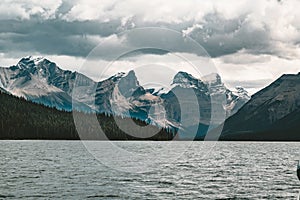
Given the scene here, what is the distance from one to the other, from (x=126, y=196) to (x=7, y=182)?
17761 mm

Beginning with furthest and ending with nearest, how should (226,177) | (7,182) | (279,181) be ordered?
(226,177)
(279,181)
(7,182)

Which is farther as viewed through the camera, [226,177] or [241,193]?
[226,177]

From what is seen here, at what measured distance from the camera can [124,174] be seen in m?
80.4

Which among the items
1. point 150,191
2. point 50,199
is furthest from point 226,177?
point 50,199

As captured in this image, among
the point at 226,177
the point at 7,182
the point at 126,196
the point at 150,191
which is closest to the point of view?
the point at 126,196

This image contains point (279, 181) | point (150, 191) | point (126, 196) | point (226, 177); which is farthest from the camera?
point (226, 177)

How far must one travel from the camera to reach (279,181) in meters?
73.9

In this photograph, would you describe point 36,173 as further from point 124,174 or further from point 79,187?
point 79,187

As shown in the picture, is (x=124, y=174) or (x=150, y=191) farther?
(x=124, y=174)

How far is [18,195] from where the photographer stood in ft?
171

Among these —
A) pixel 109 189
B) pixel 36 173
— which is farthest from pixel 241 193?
pixel 36 173

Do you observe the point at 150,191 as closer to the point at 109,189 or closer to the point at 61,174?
the point at 109,189

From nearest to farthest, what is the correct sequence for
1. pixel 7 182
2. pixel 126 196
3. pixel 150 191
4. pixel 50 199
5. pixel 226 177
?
pixel 50 199 < pixel 126 196 < pixel 150 191 < pixel 7 182 < pixel 226 177

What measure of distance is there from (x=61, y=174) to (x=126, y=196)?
2442 cm
